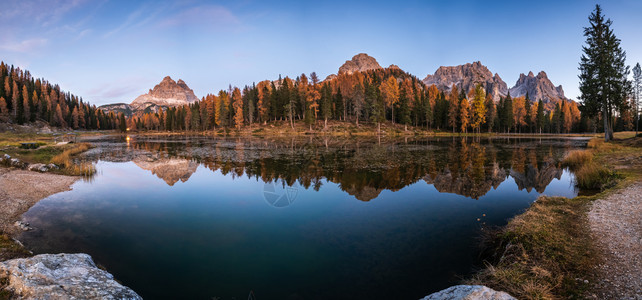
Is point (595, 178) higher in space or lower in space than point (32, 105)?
lower

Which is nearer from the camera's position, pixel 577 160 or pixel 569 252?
pixel 569 252

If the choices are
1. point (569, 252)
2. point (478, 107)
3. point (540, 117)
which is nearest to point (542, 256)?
point (569, 252)

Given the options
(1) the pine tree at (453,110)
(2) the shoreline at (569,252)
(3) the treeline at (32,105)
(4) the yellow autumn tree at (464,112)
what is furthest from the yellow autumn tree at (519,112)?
(3) the treeline at (32,105)

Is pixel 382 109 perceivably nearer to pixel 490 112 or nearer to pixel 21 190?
pixel 490 112

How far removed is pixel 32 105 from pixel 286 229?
16794cm

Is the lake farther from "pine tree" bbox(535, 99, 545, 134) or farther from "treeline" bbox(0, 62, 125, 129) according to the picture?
"treeline" bbox(0, 62, 125, 129)

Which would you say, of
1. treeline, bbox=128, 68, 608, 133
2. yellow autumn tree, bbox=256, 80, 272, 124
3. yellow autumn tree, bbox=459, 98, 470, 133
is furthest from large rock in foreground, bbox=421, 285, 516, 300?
yellow autumn tree, bbox=256, 80, 272, 124

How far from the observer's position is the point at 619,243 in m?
7.38

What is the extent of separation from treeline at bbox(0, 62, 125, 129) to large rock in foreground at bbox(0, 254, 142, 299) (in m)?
147

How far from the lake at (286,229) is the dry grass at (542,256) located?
926 millimetres

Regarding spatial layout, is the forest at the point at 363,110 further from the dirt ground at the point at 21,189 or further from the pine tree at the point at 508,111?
the dirt ground at the point at 21,189

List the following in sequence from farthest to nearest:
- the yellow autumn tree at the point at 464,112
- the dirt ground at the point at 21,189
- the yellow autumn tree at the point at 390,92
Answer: the yellow autumn tree at the point at 390,92
the yellow autumn tree at the point at 464,112
the dirt ground at the point at 21,189

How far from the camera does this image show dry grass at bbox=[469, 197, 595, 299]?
5809mm

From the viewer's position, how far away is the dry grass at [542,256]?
229 inches
